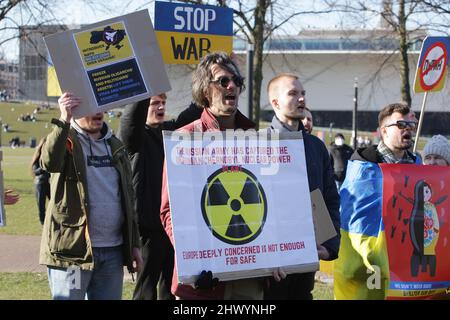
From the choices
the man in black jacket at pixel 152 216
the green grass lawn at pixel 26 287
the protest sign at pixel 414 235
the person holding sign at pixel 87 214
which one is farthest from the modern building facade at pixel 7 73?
the protest sign at pixel 414 235

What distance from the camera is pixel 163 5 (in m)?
7.11

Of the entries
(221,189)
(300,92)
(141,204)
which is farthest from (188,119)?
(221,189)

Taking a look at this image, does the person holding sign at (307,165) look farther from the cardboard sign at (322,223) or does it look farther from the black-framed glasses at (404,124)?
the black-framed glasses at (404,124)

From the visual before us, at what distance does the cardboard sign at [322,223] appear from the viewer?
14.0 feet

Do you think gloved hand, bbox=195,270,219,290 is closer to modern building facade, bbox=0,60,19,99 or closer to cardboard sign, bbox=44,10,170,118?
cardboard sign, bbox=44,10,170,118

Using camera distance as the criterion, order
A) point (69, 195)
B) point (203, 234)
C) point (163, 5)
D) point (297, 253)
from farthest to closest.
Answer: point (163, 5)
point (69, 195)
point (297, 253)
point (203, 234)

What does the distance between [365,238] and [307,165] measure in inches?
44.1

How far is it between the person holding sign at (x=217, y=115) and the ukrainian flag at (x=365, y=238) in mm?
1490

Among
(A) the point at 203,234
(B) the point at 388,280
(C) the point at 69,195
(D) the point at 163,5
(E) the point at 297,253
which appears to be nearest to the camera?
(A) the point at 203,234

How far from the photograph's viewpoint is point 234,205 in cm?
370

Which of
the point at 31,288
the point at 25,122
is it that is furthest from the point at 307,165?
the point at 25,122

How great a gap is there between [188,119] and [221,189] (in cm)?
193

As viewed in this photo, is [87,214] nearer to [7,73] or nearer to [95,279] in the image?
[95,279]

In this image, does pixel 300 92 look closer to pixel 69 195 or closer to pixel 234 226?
pixel 234 226
